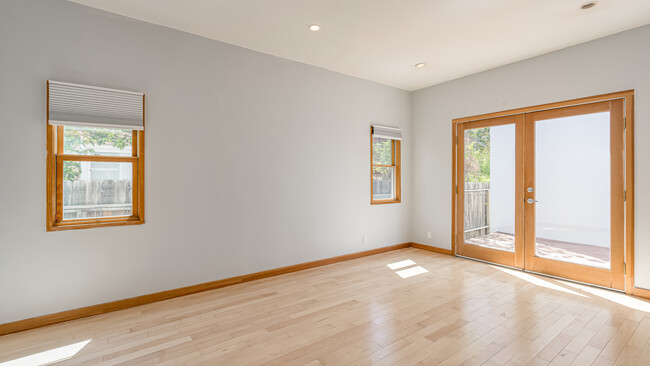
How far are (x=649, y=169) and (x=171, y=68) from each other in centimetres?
518

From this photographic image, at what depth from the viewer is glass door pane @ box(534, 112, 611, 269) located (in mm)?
3551

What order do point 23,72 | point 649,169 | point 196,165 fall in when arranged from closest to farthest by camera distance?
point 23,72, point 649,169, point 196,165

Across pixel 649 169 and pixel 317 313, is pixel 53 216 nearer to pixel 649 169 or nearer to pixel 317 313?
pixel 317 313

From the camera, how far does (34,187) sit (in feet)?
8.68

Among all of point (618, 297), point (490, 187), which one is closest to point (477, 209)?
point (490, 187)

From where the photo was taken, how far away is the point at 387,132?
17.2ft

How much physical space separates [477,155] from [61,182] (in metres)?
A: 5.22

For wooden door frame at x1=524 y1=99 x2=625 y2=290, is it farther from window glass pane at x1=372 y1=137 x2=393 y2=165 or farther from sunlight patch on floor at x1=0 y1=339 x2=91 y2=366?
sunlight patch on floor at x1=0 y1=339 x2=91 y2=366

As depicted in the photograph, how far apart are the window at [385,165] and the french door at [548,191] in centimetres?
102

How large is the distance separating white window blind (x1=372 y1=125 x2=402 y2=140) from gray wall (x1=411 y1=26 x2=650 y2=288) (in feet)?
1.50

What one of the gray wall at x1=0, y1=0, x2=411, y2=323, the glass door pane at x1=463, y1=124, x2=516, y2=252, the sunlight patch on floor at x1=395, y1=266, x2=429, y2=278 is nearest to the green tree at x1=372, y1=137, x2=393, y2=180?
the gray wall at x1=0, y1=0, x2=411, y2=323

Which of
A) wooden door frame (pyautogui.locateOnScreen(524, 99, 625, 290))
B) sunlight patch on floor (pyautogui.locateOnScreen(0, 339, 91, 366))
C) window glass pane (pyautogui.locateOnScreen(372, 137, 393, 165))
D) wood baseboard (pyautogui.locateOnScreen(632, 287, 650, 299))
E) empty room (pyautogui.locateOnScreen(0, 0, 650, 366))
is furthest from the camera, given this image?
window glass pane (pyautogui.locateOnScreen(372, 137, 393, 165))

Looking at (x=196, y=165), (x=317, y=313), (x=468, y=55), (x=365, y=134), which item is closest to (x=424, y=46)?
(x=468, y=55)

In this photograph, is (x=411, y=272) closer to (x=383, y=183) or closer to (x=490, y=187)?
(x=383, y=183)
